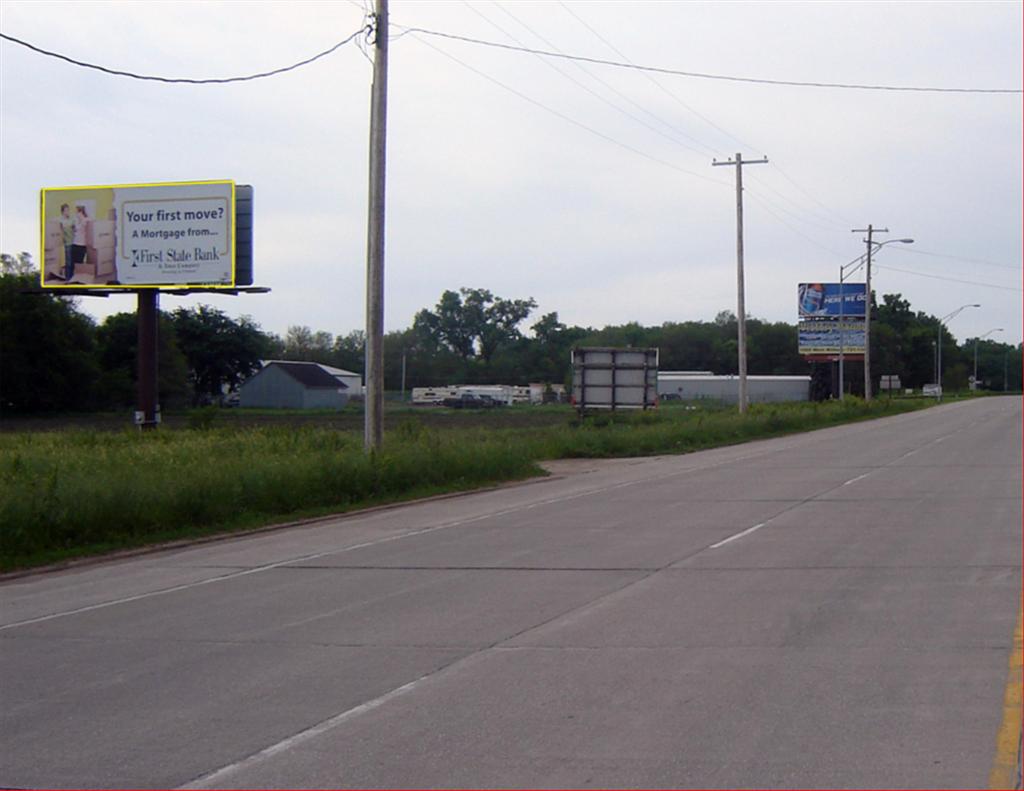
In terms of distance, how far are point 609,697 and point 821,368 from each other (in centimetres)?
10843

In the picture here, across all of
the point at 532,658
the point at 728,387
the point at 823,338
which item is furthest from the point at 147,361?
the point at 728,387

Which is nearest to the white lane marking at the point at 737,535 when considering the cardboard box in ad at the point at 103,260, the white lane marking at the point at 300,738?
the white lane marking at the point at 300,738

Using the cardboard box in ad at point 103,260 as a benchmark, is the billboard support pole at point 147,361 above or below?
below

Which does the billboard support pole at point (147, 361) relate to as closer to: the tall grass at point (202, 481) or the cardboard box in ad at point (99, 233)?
the cardboard box in ad at point (99, 233)

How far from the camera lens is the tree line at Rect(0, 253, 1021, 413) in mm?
64125

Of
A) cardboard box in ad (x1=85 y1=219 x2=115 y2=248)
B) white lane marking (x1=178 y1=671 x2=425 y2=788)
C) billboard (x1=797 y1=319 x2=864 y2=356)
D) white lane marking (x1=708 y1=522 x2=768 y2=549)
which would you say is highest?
cardboard box in ad (x1=85 y1=219 x2=115 y2=248)

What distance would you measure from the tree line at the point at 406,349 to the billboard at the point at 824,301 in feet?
33.4

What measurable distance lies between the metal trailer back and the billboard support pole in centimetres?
1908

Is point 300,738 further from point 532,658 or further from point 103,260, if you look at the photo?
point 103,260

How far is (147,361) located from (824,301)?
232 feet

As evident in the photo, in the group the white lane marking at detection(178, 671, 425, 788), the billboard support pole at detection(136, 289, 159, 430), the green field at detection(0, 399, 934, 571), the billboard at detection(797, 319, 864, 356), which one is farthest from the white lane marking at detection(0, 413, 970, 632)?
the billboard at detection(797, 319, 864, 356)

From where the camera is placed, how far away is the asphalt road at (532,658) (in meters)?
6.64

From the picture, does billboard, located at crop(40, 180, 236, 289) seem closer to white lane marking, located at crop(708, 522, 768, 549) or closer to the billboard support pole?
the billboard support pole

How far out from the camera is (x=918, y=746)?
6.61m
